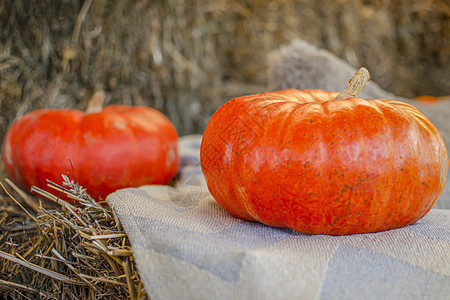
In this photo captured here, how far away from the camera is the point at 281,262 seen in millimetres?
592

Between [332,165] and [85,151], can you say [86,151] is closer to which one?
[85,151]

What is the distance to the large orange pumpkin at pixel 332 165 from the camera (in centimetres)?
69

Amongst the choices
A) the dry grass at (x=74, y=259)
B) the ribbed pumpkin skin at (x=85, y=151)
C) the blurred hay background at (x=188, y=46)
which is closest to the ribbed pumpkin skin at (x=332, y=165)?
the dry grass at (x=74, y=259)

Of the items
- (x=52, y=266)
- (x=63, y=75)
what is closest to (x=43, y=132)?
(x=52, y=266)

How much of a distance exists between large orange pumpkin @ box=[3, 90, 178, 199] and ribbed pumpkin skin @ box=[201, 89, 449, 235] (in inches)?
18.6

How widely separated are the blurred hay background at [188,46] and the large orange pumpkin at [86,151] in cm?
61

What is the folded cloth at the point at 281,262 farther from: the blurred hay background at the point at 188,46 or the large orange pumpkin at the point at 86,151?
the blurred hay background at the point at 188,46

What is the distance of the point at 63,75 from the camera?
5.73 ft

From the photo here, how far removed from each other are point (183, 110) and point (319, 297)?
5.29 feet

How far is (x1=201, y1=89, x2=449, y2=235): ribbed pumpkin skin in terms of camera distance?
686 mm

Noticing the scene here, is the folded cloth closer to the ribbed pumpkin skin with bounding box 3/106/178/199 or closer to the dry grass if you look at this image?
the dry grass

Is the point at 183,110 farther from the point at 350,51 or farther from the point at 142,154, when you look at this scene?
the point at 350,51

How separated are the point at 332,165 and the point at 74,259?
0.56m

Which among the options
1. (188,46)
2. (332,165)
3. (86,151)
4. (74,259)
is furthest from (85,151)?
(188,46)
